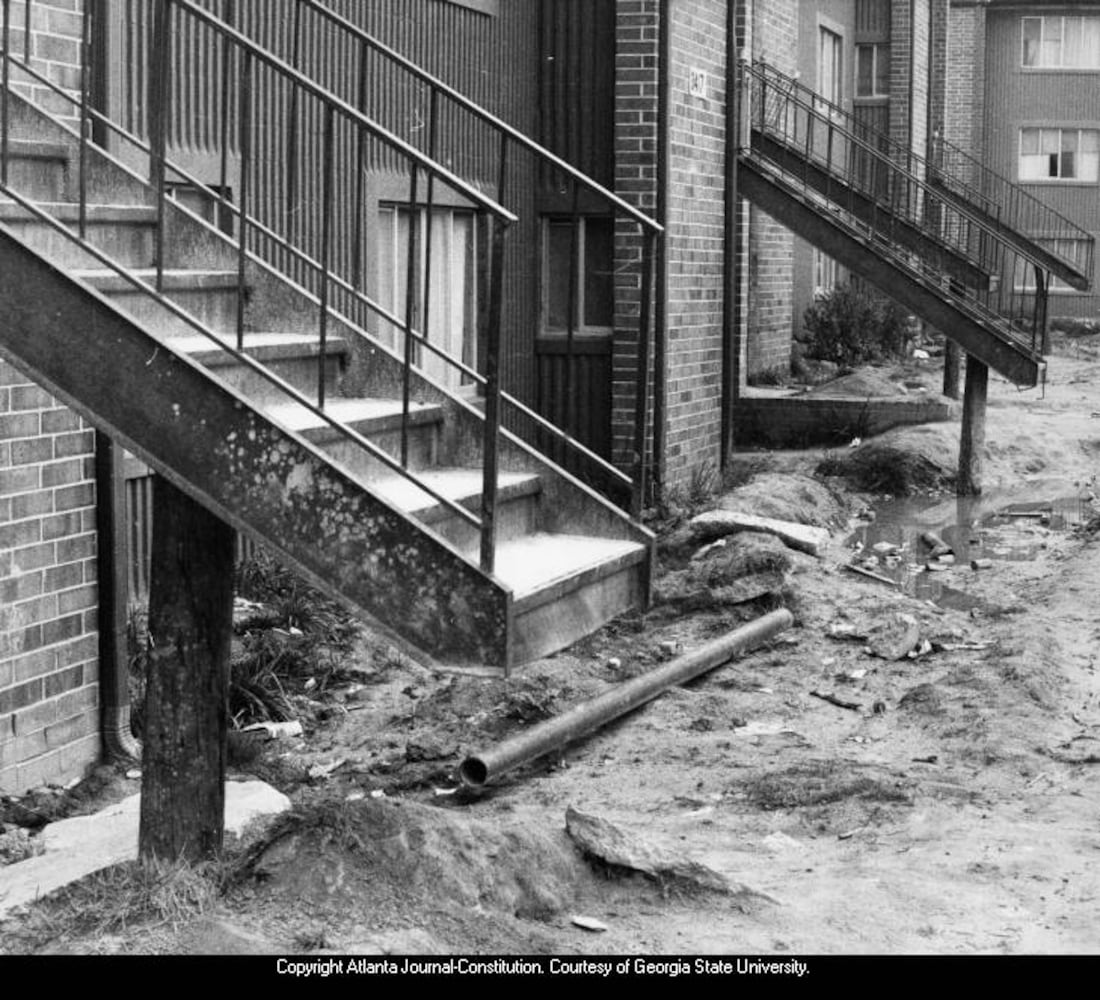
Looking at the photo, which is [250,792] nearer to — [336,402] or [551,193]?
[336,402]

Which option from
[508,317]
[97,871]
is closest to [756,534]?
[508,317]

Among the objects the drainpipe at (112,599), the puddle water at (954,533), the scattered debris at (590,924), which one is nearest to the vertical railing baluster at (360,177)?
the drainpipe at (112,599)

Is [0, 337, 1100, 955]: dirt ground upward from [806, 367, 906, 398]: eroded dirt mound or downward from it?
downward

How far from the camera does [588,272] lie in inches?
507

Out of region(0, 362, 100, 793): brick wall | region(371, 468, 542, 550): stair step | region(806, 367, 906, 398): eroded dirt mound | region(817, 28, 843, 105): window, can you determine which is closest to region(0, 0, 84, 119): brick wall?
region(0, 362, 100, 793): brick wall

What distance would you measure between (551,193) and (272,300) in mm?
6637

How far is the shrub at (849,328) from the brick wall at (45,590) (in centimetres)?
1680

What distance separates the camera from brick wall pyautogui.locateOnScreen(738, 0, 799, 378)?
19.4m

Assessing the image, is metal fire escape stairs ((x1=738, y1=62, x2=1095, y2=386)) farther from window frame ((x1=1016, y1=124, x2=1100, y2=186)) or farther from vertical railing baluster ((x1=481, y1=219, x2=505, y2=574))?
window frame ((x1=1016, y1=124, x2=1100, y2=186))

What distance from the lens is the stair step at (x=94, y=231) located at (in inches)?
221

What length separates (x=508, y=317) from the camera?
1223cm

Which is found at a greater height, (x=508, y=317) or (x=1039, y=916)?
(x=508, y=317)

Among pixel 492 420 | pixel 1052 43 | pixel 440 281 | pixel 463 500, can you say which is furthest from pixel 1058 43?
pixel 492 420

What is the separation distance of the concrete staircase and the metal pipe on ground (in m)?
1.38
